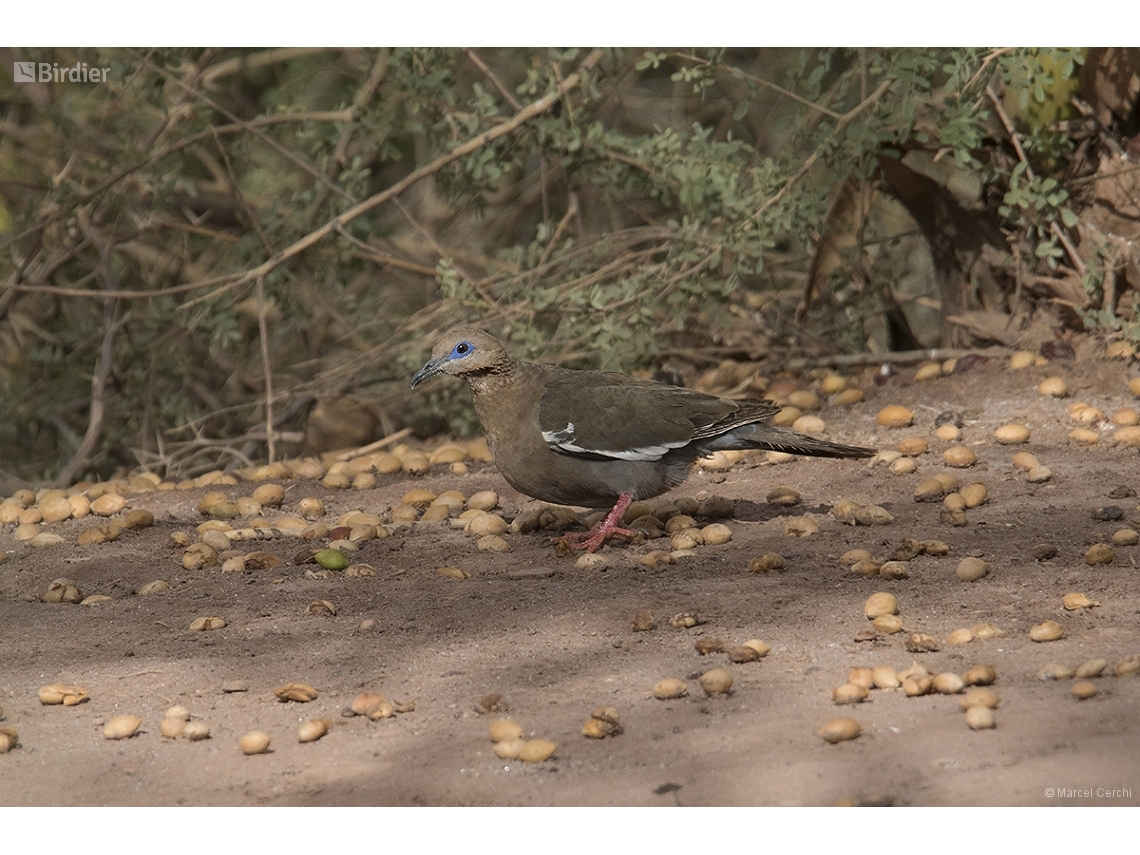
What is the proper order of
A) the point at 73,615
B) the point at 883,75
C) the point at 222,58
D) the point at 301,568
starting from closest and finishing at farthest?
the point at 73,615 < the point at 301,568 < the point at 883,75 < the point at 222,58

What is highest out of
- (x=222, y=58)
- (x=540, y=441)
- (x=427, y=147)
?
(x=222, y=58)

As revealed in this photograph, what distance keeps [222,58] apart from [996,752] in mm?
6841

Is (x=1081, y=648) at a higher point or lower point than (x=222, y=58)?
lower

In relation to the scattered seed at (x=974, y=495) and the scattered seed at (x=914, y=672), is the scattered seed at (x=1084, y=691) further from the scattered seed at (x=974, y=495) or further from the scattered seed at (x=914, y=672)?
the scattered seed at (x=974, y=495)

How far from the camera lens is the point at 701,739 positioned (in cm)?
292

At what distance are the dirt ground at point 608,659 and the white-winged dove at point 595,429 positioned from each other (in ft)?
0.76

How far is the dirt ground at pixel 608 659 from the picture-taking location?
2770mm

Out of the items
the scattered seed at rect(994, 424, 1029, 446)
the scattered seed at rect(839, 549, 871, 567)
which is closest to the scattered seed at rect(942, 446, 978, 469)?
the scattered seed at rect(994, 424, 1029, 446)

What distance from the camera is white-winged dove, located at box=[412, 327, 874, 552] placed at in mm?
4531

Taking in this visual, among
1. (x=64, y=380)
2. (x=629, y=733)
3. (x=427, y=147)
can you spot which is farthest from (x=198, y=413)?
(x=629, y=733)

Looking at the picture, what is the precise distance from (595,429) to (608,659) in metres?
1.24

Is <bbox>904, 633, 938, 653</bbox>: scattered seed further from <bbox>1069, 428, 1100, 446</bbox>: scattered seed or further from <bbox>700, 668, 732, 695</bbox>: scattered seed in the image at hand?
<bbox>1069, 428, 1100, 446</bbox>: scattered seed

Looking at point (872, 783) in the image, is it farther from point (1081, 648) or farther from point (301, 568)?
point (301, 568)

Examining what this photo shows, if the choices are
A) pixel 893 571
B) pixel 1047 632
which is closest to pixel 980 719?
pixel 1047 632
